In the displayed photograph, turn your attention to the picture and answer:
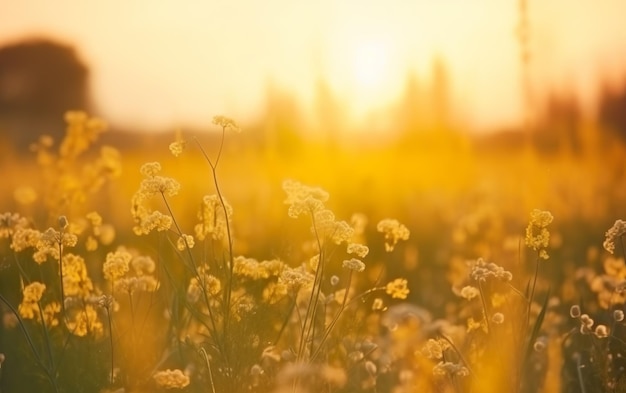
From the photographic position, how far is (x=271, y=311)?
3.22m

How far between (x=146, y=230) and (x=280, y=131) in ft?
10.9

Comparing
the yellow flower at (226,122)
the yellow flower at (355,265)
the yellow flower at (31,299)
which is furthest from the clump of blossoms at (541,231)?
the yellow flower at (31,299)

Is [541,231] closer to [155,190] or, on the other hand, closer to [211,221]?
[211,221]

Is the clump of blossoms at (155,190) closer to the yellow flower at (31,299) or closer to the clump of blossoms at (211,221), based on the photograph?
the clump of blossoms at (211,221)

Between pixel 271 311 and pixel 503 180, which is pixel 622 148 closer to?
pixel 503 180

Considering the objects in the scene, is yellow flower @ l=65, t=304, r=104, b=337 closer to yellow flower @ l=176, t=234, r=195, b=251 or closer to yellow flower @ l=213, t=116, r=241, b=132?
yellow flower @ l=176, t=234, r=195, b=251

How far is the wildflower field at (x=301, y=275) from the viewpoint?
3061 mm

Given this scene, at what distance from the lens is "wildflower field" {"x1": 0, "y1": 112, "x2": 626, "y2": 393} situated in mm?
3061

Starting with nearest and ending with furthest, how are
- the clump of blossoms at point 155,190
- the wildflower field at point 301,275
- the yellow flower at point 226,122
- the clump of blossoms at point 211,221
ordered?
1. the clump of blossoms at point 155,190
2. the yellow flower at point 226,122
3. the wildflower field at point 301,275
4. the clump of blossoms at point 211,221

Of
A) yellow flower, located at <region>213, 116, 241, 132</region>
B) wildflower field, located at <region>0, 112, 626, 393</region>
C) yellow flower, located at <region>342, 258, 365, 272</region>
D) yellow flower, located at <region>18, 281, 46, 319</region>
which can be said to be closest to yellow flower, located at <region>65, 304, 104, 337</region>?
wildflower field, located at <region>0, 112, 626, 393</region>

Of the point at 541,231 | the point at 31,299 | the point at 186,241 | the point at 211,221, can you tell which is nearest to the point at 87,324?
the point at 31,299

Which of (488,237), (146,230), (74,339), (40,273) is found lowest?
(488,237)

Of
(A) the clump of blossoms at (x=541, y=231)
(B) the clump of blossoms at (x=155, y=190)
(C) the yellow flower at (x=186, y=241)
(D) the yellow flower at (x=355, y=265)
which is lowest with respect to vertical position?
(D) the yellow flower at (x=355, y=265)

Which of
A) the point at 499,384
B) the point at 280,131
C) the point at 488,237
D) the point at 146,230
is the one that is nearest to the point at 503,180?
the point at 488,237
